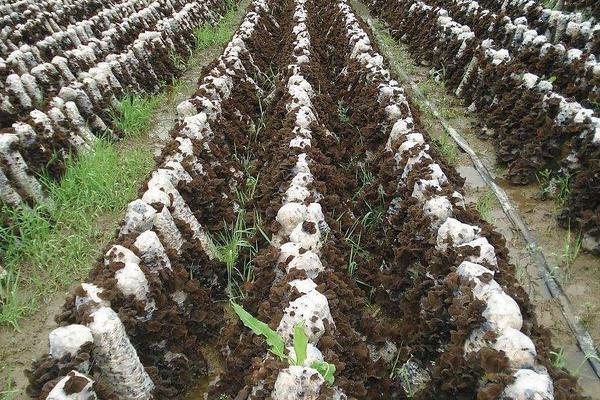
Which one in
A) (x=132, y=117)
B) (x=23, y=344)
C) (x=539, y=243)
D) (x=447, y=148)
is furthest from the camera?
(x=132, y=117)

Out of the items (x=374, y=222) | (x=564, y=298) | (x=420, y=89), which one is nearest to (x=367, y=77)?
(x=420, y=89)

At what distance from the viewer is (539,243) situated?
149 inches

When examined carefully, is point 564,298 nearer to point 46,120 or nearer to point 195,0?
point 46,120

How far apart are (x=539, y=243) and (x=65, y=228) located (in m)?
3.55

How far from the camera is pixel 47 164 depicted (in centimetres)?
446

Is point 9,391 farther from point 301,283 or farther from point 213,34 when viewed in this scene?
point 213,34

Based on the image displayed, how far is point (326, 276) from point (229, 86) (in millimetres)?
3135

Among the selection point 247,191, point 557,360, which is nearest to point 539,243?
point 557,360

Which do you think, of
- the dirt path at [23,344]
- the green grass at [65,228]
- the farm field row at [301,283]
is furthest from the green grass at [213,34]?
the dirt path at [23,344]

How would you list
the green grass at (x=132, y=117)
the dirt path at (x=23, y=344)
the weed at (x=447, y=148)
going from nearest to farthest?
the dirt path at (x=23, y=344), the weed at (x=447, y=148), the green grass at (x=132, y=117)

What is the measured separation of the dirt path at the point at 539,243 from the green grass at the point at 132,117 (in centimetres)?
301

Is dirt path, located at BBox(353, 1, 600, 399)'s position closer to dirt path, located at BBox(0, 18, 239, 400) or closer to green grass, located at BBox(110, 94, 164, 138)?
dirt path, located at BBox(0, 18, 239, 400)

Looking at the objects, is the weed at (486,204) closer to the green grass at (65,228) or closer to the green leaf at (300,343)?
the green leaf at (300,343)

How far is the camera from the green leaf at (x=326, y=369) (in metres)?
2.14
